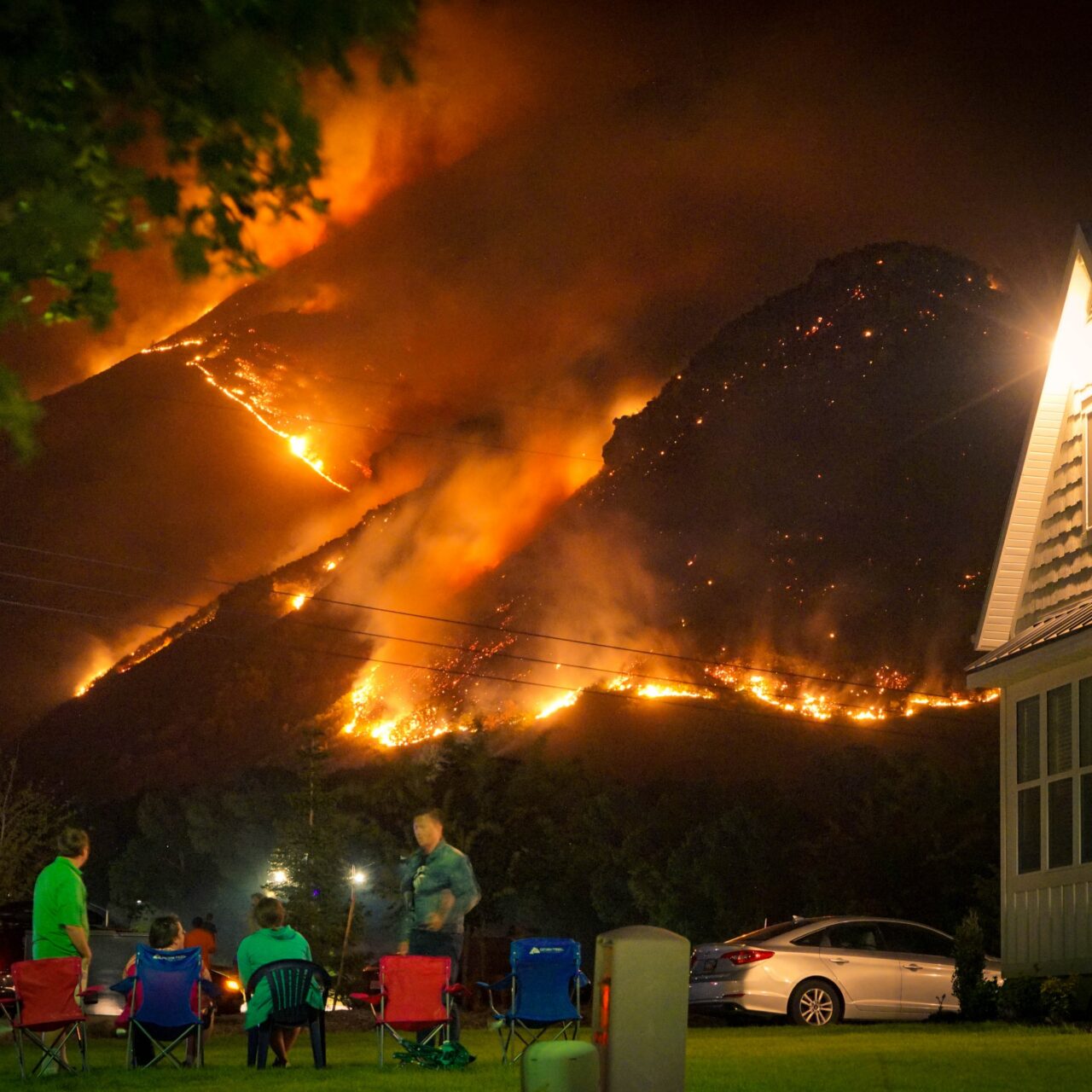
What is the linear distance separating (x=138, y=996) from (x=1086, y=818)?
912 cm

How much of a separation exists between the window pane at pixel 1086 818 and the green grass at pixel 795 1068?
1.81 metres

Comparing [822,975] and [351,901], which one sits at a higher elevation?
[351,901]

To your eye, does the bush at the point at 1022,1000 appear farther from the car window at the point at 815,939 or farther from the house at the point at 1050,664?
the car window at the point at 815,939

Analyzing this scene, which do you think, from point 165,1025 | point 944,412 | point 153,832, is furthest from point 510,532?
point 165,1025

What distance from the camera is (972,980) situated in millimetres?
17359

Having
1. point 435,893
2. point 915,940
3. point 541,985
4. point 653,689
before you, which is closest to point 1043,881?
point 915,940

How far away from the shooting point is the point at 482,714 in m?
42.8

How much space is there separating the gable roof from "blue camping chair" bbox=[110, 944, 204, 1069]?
9.79 m

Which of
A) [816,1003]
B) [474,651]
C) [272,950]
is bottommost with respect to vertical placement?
[816,1003]

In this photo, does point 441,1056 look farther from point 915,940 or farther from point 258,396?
point 258,396

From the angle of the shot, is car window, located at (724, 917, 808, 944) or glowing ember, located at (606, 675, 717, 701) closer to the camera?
car window, located at (724, 917, 808, 944)

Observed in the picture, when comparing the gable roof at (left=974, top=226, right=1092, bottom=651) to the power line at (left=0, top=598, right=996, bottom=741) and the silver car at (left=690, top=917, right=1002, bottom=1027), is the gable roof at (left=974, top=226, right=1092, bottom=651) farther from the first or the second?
the power line at (left=0, top=598, right=996, bottom=741)

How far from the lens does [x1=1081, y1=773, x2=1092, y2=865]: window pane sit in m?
15.5

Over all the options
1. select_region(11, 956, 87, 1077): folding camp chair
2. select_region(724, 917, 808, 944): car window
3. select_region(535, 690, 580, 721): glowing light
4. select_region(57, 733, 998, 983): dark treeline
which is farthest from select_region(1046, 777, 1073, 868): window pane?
select_region(535, 690, 580, 721): glowing light
